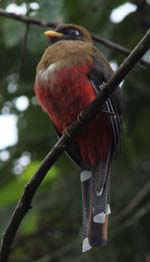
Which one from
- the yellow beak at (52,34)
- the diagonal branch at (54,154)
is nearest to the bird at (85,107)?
the yellow beak at (52,34)

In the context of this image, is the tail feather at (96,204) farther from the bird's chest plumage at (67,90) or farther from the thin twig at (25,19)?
the thin twig at (25,19)

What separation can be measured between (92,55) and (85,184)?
792 millimetres

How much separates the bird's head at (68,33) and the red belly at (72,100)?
2.35 feet

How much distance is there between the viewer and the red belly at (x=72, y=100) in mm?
4977

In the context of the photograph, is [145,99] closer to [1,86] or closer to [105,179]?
[1,86]

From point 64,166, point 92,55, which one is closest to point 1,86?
point 64,166

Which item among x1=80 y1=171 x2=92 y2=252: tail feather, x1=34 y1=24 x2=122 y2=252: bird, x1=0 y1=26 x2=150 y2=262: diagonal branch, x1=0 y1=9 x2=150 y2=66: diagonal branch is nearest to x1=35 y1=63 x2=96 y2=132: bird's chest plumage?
x1=34 y1=24 x2=122 y2=252: bird

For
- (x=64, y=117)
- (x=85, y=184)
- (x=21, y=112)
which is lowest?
(x=21, y=112)

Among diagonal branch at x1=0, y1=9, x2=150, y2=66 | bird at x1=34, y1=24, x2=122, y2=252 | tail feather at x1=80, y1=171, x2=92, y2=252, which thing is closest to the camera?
tail feather at x1=80, y1=171, x2=92, y2=252

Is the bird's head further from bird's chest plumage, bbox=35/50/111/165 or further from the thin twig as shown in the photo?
bird's chest plumage, bbox=35/50/111/165

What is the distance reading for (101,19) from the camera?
623 cm

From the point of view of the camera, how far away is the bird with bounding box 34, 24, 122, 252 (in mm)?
4926

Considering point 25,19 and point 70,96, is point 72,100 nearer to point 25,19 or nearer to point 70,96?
point 70,96

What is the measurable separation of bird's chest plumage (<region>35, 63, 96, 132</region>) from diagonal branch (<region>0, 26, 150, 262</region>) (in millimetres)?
661
